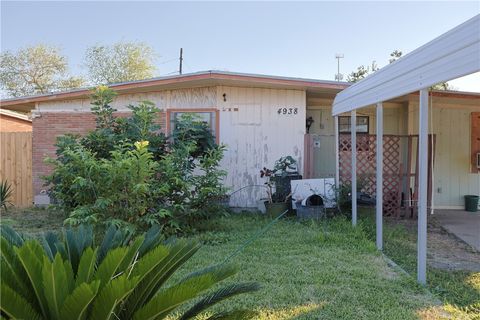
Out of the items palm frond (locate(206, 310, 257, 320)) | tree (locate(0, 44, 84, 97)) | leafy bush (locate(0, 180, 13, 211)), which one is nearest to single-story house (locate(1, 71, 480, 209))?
leafy bush (locate(0, 180, 13, 211))

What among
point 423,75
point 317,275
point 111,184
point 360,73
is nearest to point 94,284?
point 317,275

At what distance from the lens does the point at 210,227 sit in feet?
23.7

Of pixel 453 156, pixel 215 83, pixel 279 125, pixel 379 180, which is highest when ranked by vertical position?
pixel 215 83

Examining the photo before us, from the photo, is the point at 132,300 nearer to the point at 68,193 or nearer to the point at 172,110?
the point at 68,193

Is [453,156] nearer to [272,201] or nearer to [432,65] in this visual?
[272,201]

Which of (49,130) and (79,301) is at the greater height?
(49,130)

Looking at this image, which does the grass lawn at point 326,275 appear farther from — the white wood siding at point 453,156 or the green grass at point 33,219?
the white wood siding at point 453,156

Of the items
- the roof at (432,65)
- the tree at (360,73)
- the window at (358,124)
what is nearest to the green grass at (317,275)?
the roof at (432,65)

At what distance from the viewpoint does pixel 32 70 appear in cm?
2777

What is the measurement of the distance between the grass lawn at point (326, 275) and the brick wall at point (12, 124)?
9228 millimetres

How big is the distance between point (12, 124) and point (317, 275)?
14.5m

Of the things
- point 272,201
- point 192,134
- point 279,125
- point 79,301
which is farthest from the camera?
point 279,125

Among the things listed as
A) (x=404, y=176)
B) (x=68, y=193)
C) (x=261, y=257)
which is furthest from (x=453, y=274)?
(x=68, y=193)

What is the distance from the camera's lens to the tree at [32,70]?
27.5 metres
